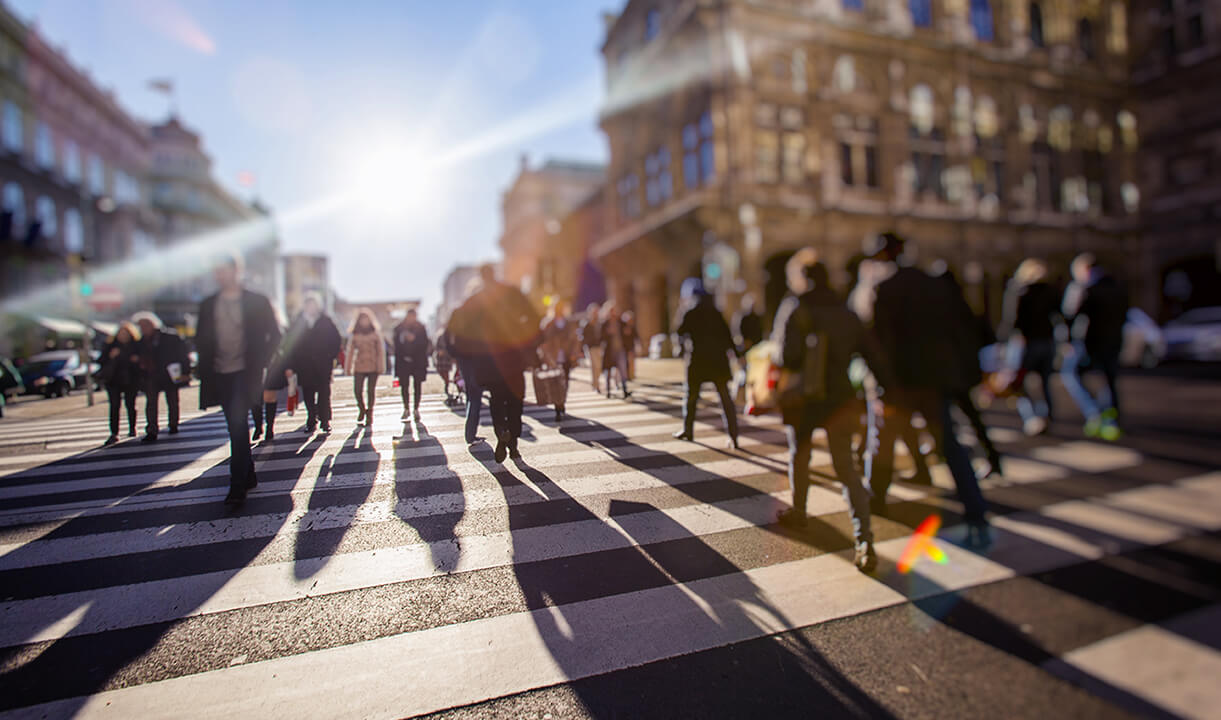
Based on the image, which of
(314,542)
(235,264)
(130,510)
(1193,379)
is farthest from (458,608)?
(1193,379)

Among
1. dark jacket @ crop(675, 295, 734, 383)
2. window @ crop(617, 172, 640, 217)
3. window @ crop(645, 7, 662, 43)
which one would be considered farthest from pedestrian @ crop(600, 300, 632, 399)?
window @ crop(617, 172, 640, 217)

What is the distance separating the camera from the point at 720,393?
375 centimetres

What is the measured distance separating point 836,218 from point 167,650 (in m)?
24.3

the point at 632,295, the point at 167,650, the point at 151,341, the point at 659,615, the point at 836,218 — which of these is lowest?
the point at 659,615

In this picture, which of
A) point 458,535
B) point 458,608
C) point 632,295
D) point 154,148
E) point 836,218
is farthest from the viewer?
point 632,295

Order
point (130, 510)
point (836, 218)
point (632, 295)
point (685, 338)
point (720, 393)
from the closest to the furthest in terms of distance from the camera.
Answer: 1. point (130, 510)
2. point (720, 393)
3. point (685, 338)
4. point (836, 218)
5. point (632, 295)

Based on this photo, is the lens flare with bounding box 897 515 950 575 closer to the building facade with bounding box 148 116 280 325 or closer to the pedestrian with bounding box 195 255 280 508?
the pedestrian with bounding box 195 255 280 508

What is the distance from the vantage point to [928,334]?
3270mm

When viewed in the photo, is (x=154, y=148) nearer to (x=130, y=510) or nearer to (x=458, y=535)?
(x=130, y=510)

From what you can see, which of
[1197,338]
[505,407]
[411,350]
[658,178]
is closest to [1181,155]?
[1197,338]

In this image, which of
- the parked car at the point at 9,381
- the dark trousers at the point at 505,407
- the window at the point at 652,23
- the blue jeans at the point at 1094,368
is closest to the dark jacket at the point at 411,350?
the dark trousers at the point at 505,407

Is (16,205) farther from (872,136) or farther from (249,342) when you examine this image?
(872,136)

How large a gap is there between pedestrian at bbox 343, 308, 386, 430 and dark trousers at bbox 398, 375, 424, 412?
0.32 ft

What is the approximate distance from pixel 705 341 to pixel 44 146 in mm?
4229
